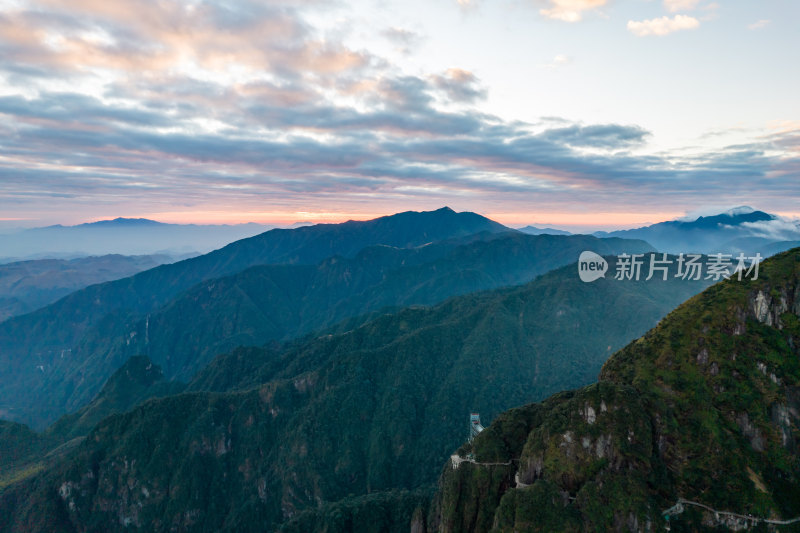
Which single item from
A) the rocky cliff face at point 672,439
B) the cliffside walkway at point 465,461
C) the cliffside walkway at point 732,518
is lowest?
the cliffside walkway at point 465,461

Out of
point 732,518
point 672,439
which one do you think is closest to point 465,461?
point 672,439

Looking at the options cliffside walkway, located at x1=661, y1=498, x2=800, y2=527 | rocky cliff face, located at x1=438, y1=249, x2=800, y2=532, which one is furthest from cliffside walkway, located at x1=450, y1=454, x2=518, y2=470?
cliffside walkway, located at x1=661, y1=498, x2=800, y2=527

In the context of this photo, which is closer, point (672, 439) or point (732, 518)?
point (732, 518)

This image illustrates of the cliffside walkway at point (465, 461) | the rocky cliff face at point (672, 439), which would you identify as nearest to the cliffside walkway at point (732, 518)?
the rocky cliff face at point (672, 439)

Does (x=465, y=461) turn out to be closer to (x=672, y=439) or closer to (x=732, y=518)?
(x=672, y=439)

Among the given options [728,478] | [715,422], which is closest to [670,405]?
[715,422]

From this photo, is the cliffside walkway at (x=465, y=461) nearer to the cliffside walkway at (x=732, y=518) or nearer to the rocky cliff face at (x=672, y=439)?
the rocky cliff face at (x=672, y=439)

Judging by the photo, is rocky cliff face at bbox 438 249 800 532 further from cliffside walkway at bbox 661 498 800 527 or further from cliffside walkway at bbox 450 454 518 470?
cliffside walkway at bbox 450 454 518 470

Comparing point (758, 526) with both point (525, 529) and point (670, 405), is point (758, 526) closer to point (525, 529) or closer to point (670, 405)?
point (670, 405)

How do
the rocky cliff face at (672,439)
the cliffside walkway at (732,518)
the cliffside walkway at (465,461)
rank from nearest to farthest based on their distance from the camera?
the cliffside walkway at (732,518) < the rocky cliff face at (672,439) < the cliffside walkway at (465,461)
